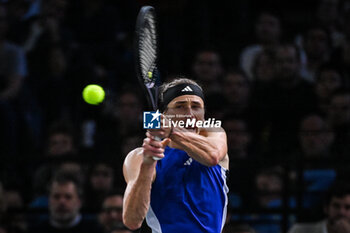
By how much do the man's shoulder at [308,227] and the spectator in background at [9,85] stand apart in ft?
11.3

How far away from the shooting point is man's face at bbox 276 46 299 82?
9086 millimetres

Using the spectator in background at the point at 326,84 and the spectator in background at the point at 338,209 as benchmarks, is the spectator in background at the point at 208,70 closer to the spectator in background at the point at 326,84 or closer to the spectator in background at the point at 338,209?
the spectator in background at the point at 326,84

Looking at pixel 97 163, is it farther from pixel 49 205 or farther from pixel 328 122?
pixel 328 122

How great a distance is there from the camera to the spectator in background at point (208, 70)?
9.20 metres

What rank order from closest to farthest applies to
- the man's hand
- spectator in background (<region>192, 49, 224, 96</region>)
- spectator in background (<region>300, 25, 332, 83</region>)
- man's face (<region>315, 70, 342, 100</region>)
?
the man's hand
man's face (<region>315, 70, 342, 100</region>)
spectator in background (<region>192, 49, 224, 96</region>)
spectator in background (<region>300, 25, 332, 83</region>)

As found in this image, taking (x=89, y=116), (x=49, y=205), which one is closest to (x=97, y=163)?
(x=49, y=205)

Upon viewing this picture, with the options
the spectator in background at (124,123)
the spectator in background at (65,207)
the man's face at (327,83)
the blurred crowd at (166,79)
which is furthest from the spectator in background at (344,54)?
the spectator in background at (65,207)

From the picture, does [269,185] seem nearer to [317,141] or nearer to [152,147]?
[317,141]

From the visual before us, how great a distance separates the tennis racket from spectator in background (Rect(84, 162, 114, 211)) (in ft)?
10.4

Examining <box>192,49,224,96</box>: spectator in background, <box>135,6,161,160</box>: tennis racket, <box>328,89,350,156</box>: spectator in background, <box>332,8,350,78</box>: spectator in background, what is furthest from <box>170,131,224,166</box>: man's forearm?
<box>332,8,350,78</box>: spectator in background

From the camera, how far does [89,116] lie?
9.75 m

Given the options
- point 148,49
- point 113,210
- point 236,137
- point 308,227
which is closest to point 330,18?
point 236,137

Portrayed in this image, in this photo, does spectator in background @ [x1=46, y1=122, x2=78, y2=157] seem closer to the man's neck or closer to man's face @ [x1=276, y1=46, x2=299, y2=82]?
the man's neck

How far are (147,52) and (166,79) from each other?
13.9 feet
